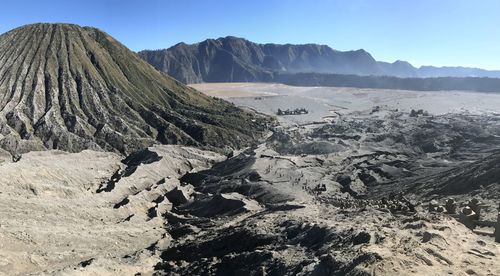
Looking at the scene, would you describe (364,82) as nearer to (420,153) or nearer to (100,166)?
(420,153)

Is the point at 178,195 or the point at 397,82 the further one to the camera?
the point at 397,82

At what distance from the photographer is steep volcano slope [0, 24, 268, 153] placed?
158 feet

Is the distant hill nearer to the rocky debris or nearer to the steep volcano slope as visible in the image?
the steep volcano slope

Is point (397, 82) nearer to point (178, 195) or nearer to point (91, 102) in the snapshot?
point (91, 102)

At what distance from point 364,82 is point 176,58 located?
72697 mm

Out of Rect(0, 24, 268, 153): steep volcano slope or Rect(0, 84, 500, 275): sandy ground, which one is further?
Rect(0, 24, 268, 153): steep volcano slope

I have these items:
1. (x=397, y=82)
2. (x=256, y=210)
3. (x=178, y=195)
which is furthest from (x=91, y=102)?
(x=397, y=82)

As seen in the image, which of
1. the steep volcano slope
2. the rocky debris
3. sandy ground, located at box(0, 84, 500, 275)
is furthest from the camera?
the steep volcano slope

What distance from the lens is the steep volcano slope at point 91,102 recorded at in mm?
48156

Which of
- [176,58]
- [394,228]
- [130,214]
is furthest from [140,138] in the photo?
[176,58]

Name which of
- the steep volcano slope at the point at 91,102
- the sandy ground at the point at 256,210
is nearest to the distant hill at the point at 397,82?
the steep volcano slope at the point at 91,102

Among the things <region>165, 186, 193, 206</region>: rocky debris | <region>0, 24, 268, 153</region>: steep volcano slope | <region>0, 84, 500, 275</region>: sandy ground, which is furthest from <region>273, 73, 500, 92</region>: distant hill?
<region>165, 186, 193, 206</region>: rocky debris

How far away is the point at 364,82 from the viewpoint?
163750 mm

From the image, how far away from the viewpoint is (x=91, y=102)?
A: 181 ft
